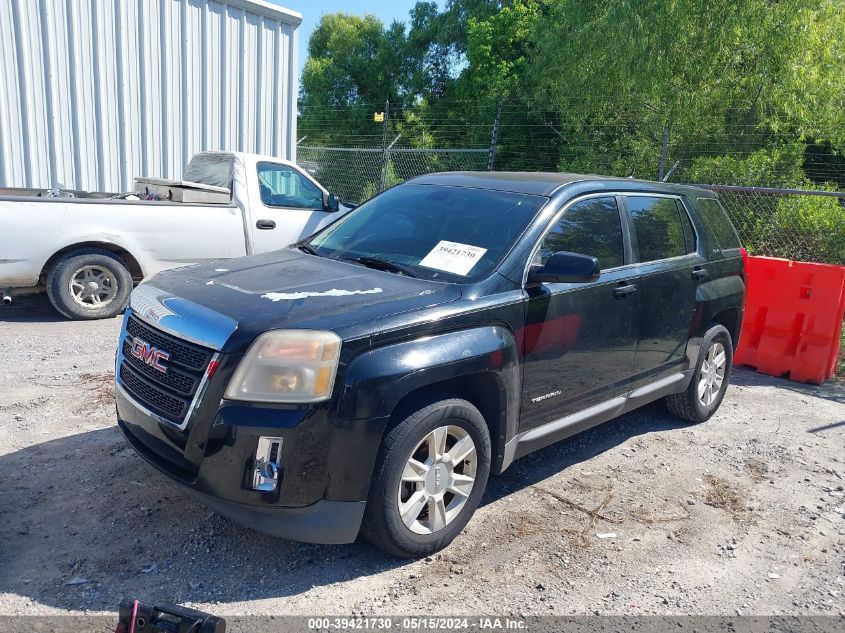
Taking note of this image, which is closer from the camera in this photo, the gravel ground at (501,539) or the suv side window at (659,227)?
the gravel ground at (501,539)

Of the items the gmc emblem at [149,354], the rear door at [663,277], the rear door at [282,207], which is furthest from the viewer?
the rear door at [282,207]

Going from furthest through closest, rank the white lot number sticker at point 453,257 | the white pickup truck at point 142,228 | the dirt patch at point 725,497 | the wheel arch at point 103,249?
1. the wheel arch at point 103,249
2. the white pickup truck at point 142,228
3. the dirt patch at point 725,497
4. the white lot number sticker at point 453,257

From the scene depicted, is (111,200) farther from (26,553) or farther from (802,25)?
(802,25)

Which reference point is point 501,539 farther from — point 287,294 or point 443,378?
point 287,294

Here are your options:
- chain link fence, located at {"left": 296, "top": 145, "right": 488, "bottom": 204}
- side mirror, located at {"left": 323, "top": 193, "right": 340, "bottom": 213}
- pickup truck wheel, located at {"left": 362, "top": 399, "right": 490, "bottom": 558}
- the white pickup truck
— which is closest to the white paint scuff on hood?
pickup truck wheel, located at {"left": 362, "top": 399, "right": 490, "bottom": 558}

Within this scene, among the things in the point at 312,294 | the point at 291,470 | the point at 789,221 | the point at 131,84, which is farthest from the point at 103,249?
the point at 789,221

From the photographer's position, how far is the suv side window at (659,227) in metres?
4.75

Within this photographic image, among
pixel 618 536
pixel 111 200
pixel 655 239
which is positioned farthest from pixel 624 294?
pixel 111 200

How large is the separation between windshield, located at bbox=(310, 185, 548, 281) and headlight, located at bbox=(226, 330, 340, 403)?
0.98 metres

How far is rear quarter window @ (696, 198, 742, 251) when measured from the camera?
556 cm

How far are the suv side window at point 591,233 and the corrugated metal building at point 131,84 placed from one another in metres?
8.77

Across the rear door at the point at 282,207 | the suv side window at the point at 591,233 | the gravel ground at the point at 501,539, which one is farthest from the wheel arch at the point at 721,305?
the rear door at the point at 282,207

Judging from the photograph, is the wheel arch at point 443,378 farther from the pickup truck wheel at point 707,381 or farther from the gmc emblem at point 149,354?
the pickup truck wheel at point 707,381

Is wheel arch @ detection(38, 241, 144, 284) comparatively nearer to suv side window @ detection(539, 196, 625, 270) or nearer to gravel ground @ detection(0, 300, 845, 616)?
gravel ground @ detection(0, 300, 845, 616)
